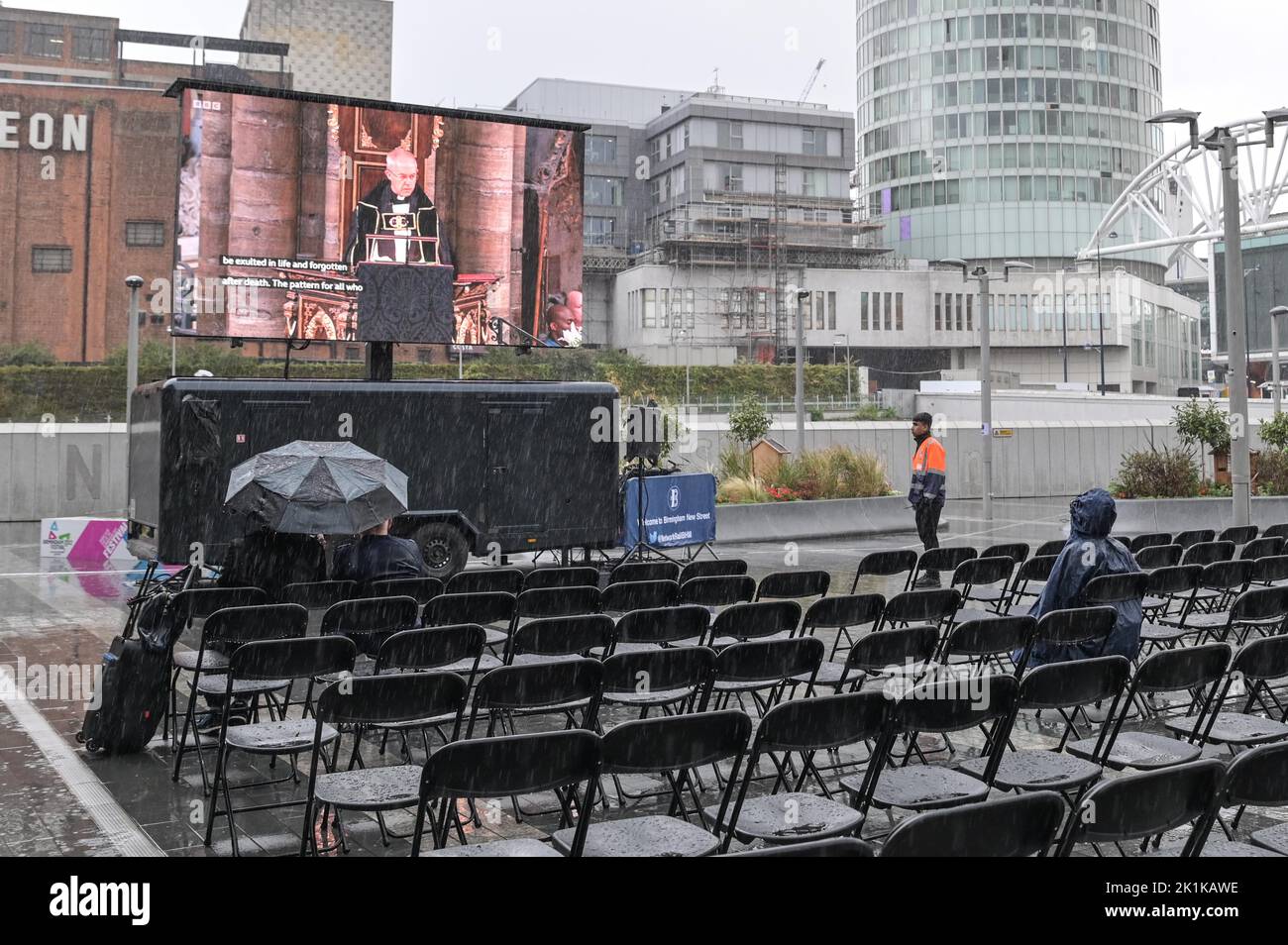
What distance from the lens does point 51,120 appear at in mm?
61250

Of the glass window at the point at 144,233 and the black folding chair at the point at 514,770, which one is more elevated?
the glass window at the point at 144,233

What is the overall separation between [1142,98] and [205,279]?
3883 inches

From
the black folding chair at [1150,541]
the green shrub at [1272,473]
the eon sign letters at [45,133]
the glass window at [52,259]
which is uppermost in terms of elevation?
the eon sign letters at [45,133]

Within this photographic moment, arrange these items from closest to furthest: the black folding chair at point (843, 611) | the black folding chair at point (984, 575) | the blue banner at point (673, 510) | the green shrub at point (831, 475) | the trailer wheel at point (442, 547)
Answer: the black folding chair at point (843, 611) < the black folding chair at point (984, 575) < the trailer wheel at point (442, 547) < the blue banner at point (673, 510) < the green shrub at point (831, 475)

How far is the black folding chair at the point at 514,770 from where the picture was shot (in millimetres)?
4137

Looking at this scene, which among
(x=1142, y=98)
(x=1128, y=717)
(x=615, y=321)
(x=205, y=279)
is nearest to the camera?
(x=1128, y=717)

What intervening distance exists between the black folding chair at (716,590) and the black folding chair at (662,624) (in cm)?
115

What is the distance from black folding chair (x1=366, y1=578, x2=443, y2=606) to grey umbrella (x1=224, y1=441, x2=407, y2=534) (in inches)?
17.5

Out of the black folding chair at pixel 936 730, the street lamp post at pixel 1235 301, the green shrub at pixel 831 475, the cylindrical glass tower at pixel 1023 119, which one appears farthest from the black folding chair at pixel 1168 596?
the cylindrical glass tower at pixel 1023 119

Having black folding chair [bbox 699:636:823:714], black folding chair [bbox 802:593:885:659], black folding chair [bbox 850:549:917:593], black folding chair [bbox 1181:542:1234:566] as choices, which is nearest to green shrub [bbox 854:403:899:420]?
black folding chair [bbox 1181:542:1234:566]

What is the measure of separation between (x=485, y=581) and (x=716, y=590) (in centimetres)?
191

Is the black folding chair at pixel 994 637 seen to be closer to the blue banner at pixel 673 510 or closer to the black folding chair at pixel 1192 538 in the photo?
the black folding chair at pixel 1192 538
